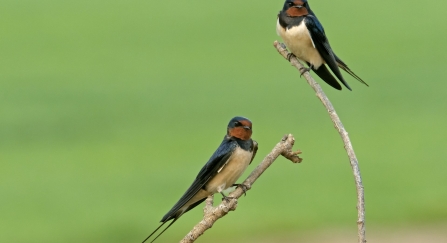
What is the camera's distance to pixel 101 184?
13680 millimetres

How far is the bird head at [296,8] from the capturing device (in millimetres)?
5445

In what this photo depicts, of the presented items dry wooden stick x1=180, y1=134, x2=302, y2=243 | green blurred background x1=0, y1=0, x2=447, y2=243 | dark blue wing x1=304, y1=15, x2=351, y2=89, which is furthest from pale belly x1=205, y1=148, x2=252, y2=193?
green blurred background x1=0, y1=0, x2=447, y2=243

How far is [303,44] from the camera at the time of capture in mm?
5469

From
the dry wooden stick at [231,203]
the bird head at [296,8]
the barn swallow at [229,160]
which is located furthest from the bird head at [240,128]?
the bird head at [296,8]

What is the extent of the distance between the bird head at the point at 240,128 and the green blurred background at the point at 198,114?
6.40 meters

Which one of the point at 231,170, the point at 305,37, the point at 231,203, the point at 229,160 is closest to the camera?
the point at 231,203

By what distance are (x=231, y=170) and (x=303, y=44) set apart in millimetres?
1515

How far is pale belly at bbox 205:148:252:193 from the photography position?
158 inches

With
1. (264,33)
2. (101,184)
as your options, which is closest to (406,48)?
(264,33)

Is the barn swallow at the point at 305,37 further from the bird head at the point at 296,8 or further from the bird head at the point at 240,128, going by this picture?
the bird head at the point at 240,128

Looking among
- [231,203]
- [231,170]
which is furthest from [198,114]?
[231,203]

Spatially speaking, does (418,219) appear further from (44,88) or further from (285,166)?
(44,88)

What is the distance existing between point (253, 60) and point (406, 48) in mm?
3038

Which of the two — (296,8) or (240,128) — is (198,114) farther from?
(240,128)
